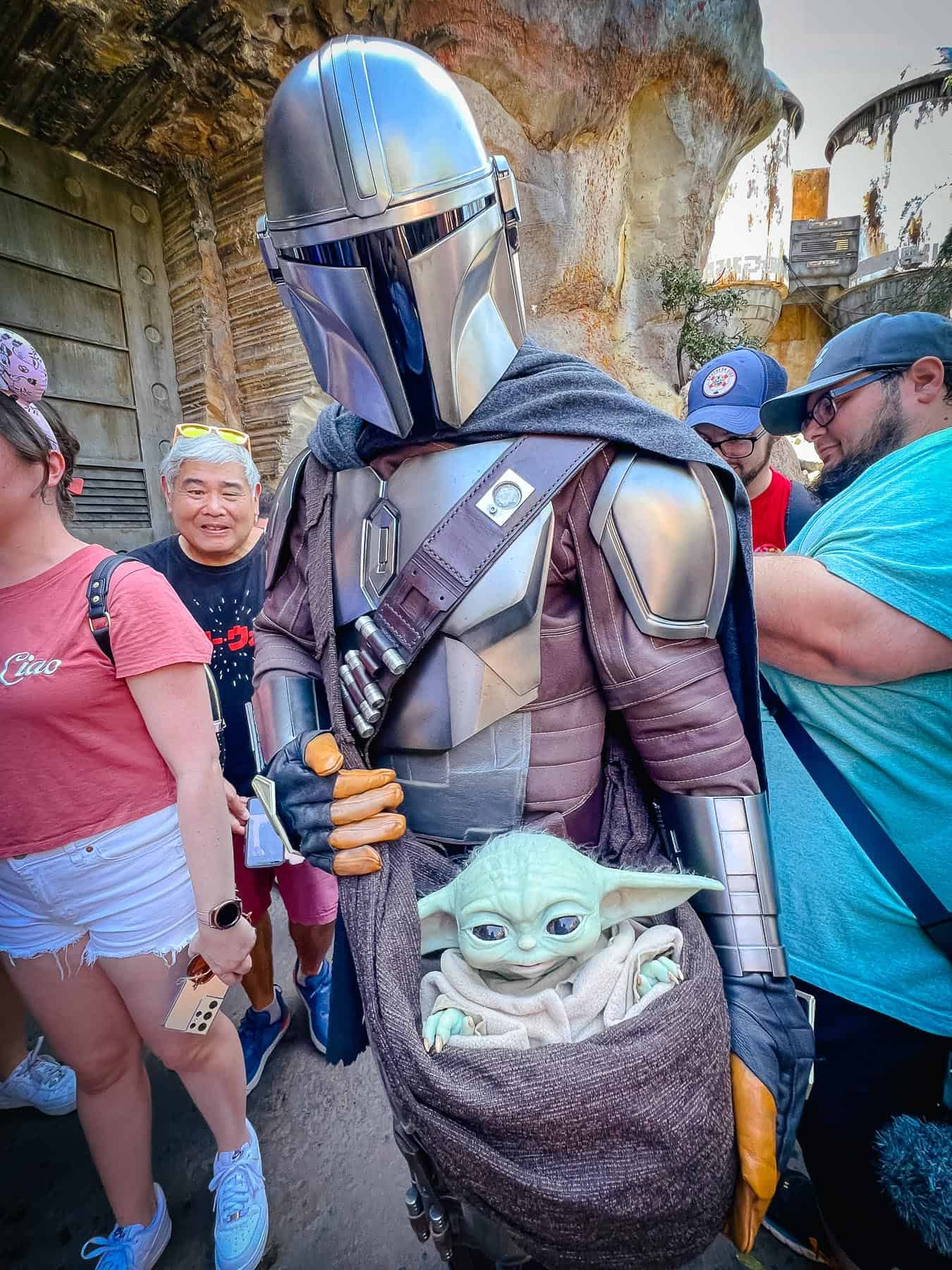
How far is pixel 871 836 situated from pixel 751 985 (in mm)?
415

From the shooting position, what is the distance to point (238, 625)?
1.99m

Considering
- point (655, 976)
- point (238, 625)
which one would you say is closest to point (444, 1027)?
point (655, 976)

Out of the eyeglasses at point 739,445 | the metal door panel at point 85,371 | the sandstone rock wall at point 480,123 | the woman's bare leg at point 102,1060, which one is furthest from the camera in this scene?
the metal door panel at point 85,371

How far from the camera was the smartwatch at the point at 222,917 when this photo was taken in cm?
118

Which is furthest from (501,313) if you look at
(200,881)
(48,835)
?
(48,835)

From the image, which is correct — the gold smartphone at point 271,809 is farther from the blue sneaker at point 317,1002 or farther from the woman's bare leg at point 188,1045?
the blue sneaker at point 317,1002

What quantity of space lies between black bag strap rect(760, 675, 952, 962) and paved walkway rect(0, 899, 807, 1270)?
1.00 meters

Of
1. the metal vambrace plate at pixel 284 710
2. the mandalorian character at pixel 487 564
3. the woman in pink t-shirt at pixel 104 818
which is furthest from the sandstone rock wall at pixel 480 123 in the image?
the metal vambrace plate at pixel 284 710

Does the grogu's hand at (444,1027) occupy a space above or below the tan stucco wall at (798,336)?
below

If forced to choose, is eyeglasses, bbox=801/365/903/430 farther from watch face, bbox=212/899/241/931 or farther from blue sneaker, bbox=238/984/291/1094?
blue sneaker, bbox=238/984/291/1094

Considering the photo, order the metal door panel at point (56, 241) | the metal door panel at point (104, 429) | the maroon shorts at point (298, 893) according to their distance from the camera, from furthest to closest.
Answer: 1. the metal door panel at point (104, 429)
2. the metal door panel at point (56, 241)
3. the maroon shorts at point (298, 893)

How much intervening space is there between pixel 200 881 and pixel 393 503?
35.7 inches

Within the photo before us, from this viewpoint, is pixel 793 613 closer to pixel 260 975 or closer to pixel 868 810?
pixel 868 810

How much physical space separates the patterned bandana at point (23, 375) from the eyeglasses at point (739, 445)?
2.29 metres
